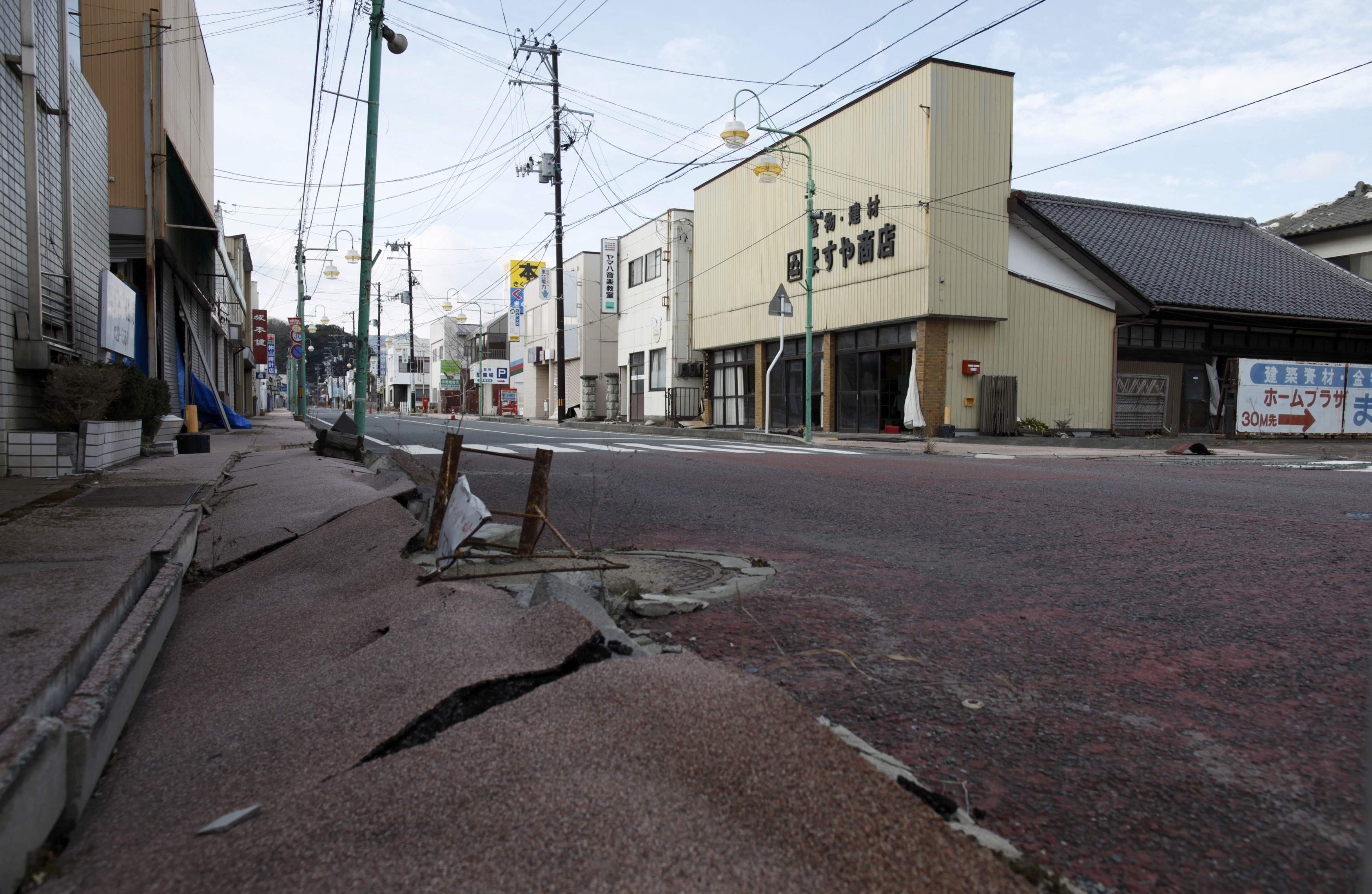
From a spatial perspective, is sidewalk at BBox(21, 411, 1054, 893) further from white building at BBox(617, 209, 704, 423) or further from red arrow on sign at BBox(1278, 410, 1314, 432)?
Answer: white building at BBox(617, 209, 704, 423)

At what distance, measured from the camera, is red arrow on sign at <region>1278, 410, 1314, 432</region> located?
2064 centimetres

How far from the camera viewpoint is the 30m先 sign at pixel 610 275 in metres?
36.4

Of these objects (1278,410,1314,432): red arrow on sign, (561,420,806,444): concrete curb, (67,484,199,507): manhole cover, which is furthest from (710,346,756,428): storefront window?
(67,484,199,507): manhole cover

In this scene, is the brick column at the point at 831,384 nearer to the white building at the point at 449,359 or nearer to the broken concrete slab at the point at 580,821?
the broken concrete slab at the point at 580,821

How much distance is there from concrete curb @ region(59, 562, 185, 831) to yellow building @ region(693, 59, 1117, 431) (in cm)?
1817

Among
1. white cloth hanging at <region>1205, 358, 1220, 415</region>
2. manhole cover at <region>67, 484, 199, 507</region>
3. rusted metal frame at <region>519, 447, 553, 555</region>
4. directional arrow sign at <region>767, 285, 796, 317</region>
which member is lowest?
manhole cover at <region>67, 484, 199, 507</region>

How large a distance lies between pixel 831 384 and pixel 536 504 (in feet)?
65.3

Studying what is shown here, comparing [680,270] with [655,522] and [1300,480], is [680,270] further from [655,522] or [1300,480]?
[655,522]

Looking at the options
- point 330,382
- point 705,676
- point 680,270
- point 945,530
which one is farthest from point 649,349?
point 330,382

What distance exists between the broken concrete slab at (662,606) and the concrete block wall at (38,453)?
664 centimetres

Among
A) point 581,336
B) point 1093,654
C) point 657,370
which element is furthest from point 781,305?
point 581,336

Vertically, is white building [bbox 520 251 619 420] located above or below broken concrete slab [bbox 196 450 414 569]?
above

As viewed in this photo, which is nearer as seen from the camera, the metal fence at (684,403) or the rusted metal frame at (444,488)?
the rusted metal frame at (444,488)

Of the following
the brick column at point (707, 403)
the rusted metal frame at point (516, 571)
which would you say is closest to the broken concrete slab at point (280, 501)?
the rusted metal frame at point (516, 571)
